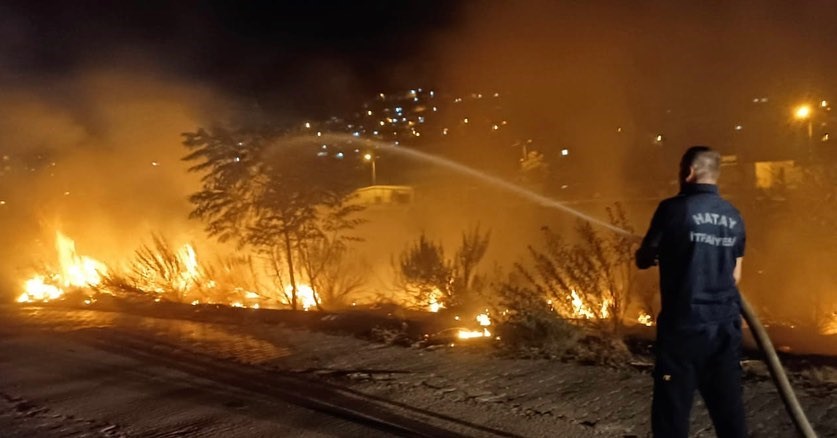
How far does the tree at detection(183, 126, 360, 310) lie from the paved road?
6.36m

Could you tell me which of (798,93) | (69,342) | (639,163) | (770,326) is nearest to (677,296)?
(69,342)

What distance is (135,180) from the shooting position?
23.3m

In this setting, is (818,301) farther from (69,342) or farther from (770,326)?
(69,342)

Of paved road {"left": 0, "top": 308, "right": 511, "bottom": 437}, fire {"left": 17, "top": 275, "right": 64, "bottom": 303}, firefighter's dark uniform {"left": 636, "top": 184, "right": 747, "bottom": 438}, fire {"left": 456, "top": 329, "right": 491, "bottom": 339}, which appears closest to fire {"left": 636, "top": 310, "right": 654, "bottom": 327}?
fire {"left": 456, "top": 329, "right": 491, "bottom": 339}

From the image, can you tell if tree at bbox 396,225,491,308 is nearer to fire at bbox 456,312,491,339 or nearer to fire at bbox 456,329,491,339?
fire at bbox 456,312,491,339

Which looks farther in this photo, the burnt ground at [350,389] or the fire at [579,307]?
the fire at [579,307]

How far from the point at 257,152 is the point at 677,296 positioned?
12.2 m

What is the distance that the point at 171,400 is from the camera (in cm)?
571

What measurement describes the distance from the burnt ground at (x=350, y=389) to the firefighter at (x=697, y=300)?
1.13 meters

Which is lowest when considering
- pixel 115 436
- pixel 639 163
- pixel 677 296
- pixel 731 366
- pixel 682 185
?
pixel 115 436

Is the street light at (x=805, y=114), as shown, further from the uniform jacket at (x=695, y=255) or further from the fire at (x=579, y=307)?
→ the uniform jacket at (x=695, y=255)

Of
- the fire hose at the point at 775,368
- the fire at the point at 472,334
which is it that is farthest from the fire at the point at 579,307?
the fire hose at the point at 775,368

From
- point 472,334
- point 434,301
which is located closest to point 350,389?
point 472,334

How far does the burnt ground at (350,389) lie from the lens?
4.66 m
